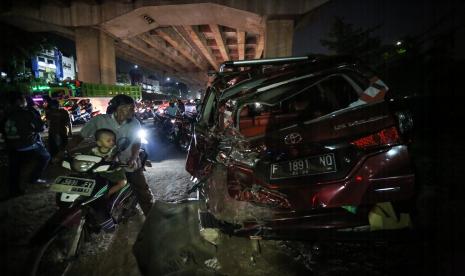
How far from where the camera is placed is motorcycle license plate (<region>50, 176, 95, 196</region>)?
8.96ft

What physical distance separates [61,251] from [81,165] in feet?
2.85

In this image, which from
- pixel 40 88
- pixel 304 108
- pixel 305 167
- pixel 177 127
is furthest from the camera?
pixel 40 88

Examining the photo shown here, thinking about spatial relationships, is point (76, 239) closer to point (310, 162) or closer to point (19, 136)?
point (310, 162)

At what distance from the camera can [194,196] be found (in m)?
5.09

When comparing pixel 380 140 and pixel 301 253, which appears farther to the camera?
pixel 301 253

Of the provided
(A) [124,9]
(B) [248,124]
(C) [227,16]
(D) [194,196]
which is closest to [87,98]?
(A) [124,9]

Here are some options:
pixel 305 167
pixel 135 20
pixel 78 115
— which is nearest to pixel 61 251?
pixel 305 167

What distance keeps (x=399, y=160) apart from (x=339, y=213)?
73 cm

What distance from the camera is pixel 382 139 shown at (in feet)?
8.34

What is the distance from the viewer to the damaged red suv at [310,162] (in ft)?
8.34

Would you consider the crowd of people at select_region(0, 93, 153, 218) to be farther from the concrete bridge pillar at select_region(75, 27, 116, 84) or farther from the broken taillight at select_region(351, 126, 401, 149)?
the concrete bridge pillar at select_region(75, 27, 116, 84)

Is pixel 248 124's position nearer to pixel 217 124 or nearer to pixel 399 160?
pixel 217 124

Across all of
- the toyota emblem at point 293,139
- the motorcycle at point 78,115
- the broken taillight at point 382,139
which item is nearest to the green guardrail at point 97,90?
the motorcycle at point 78,115

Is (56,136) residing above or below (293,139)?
below
